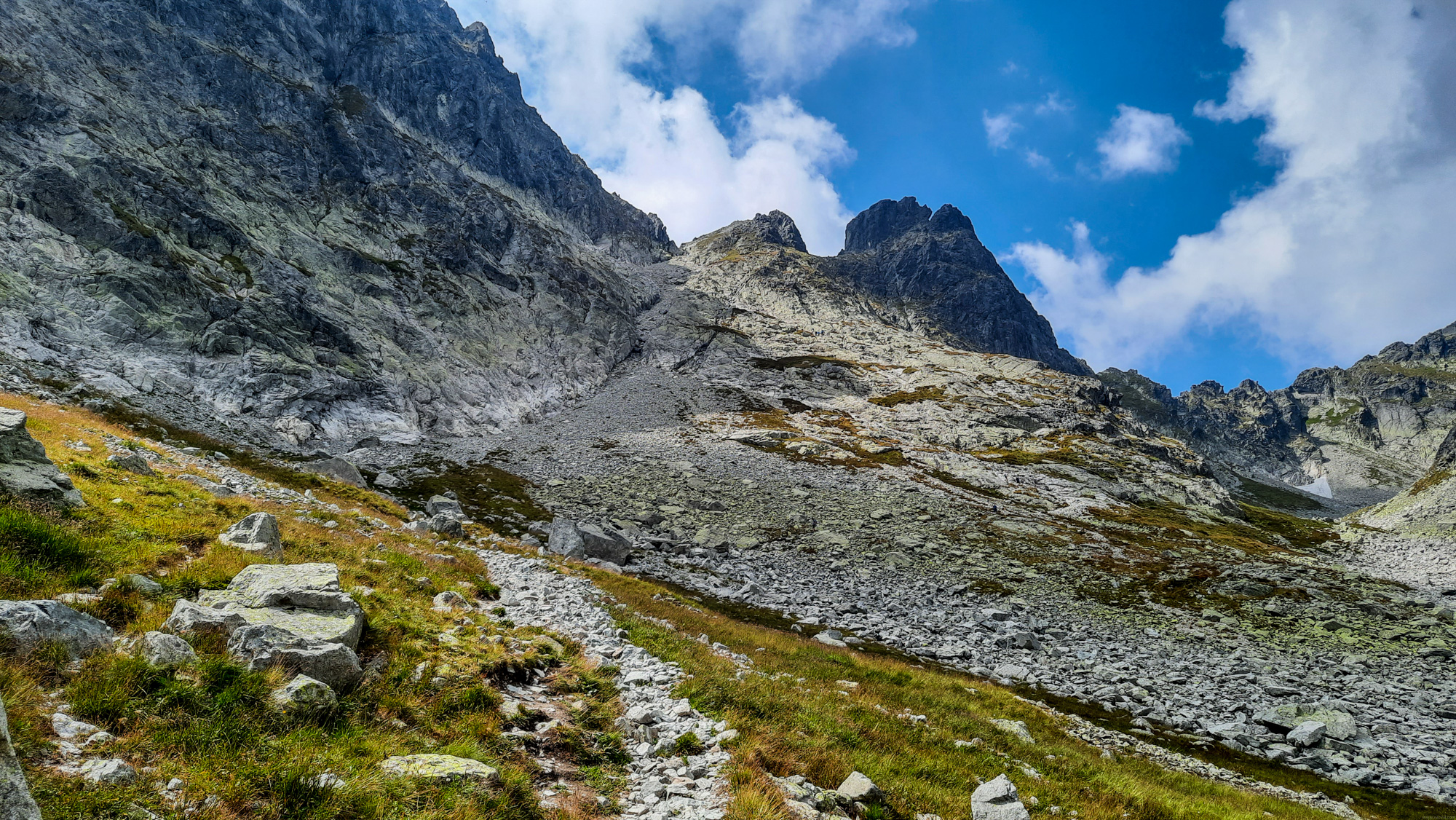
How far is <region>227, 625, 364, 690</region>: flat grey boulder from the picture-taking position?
750 cm

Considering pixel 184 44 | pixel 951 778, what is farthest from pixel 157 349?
pixel 184 44

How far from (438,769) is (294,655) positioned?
3084 mm

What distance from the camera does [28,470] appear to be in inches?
428

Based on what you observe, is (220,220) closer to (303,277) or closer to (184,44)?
(303,277)

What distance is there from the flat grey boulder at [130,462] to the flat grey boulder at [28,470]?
5.39 metres

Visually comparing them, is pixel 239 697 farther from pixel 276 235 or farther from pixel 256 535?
pixel 276 235

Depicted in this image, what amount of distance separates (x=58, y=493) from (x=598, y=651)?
37.2 feet

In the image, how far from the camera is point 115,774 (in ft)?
15.6

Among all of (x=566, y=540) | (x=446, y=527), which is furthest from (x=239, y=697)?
(x=566, y=540)

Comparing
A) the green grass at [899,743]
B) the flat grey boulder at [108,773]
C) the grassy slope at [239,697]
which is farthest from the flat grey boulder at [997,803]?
the flat grey boulder at [108,773]

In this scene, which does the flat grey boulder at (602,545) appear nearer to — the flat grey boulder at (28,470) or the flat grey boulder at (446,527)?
the flat grey boulder at (446,527)

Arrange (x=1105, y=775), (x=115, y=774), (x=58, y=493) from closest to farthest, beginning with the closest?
(x=115, y=774)
(x=58, y=493)
(x=1105, y=775)

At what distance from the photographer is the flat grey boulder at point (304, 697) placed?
22.5 feet

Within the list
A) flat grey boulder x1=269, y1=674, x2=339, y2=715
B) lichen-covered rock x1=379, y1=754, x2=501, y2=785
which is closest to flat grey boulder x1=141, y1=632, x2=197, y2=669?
flat grey boulder x1=269, y1=674, x2=339, y2=715
